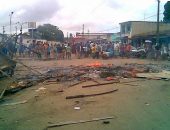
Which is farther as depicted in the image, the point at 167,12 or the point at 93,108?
the point at 167,12

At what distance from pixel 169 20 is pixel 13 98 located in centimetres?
5481

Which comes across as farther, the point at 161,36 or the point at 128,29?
the point at 128,29

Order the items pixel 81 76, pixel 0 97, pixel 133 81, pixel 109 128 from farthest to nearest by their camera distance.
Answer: pixel 81 76 → pixel 133 81 → pixel 0 97 → pixel 109 128

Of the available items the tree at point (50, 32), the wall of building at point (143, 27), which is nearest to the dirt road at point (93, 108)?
the wall of building at point (143, 27)

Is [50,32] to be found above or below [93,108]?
above

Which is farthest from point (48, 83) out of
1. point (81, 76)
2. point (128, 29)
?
point (128, 29)

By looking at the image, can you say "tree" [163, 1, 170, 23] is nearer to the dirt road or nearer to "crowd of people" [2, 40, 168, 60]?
"crowd of people" [2, 40, 168, 60]

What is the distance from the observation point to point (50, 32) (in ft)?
244

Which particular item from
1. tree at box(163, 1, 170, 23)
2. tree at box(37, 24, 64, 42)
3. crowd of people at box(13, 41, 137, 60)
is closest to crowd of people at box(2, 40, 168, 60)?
crowd of people at box(13, 41, 137, 60)

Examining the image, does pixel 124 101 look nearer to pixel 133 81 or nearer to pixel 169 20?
pixel 133 81

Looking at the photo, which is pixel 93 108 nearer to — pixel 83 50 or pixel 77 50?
pixel 83 50

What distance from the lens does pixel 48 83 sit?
1467 cm

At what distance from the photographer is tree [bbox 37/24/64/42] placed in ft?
239

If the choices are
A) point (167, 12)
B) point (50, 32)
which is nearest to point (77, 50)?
point (167, 12)
